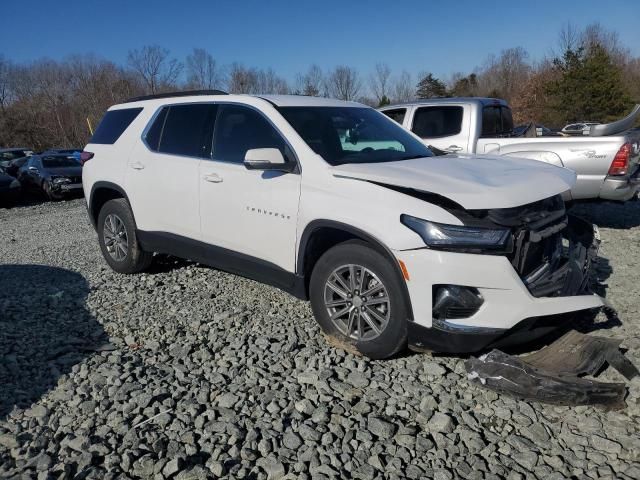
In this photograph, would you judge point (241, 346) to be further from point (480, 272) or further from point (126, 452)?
point (480, 272)

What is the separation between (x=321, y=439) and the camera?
2869 mm

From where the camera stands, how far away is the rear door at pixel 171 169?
4.76m

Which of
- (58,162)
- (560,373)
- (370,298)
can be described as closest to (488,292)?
(560,373)

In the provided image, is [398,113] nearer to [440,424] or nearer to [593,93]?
[440,424]

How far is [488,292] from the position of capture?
10.5 ft

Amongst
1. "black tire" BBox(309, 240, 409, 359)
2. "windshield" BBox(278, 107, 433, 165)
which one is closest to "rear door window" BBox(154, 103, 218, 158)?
"windshield" BBox(278, 107, 433, 165)

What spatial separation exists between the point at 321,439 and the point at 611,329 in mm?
2570

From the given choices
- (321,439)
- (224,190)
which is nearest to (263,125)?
(224,190)

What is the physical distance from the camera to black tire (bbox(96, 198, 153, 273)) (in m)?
5.53

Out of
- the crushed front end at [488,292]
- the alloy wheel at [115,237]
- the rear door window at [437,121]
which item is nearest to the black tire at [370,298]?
the crushed front end at [488,292]

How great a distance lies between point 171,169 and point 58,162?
47.5 feet

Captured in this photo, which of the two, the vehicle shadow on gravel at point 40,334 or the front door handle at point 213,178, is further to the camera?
the front door handle at point 213,178

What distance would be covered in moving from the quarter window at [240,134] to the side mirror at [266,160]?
0.22 m

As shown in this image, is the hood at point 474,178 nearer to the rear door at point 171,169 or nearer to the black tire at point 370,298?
the black tire at point 370,298
